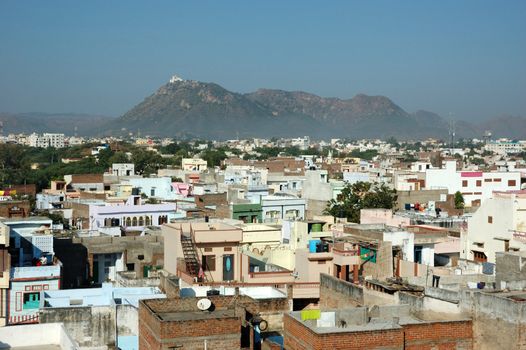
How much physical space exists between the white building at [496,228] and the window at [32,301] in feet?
49.4

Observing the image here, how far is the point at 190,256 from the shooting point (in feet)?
80.2

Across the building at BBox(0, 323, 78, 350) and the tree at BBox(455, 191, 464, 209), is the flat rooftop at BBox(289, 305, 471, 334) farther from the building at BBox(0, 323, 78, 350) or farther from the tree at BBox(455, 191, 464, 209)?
the tree at BBox(455, 191, 464, 209)

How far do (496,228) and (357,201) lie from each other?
792 inches

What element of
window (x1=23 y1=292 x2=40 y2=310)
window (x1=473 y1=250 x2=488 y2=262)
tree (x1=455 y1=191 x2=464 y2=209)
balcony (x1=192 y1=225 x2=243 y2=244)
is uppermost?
balcony (x1=192 y1=225 x2=243 y2=244)

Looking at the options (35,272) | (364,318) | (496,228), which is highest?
(496,228)

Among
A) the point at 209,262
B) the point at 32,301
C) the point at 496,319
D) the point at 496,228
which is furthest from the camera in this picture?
the point at 496,228

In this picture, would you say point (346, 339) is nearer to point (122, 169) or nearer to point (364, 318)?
point (364, 318)

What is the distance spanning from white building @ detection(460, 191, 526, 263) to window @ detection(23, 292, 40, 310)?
49.4 ft

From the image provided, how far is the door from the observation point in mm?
24562

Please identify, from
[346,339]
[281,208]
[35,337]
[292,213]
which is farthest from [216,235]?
[292,213]

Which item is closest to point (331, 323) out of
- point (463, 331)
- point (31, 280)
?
point (463, 331)

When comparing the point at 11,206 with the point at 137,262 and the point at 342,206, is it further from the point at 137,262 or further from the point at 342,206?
the point at 342,206

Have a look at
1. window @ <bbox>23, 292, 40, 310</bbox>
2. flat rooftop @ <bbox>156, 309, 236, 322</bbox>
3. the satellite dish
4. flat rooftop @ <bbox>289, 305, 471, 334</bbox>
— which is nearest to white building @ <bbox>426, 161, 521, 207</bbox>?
window @ <bbox>23, 292, 40, 310</bbox>

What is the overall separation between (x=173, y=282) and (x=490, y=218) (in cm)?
1299
